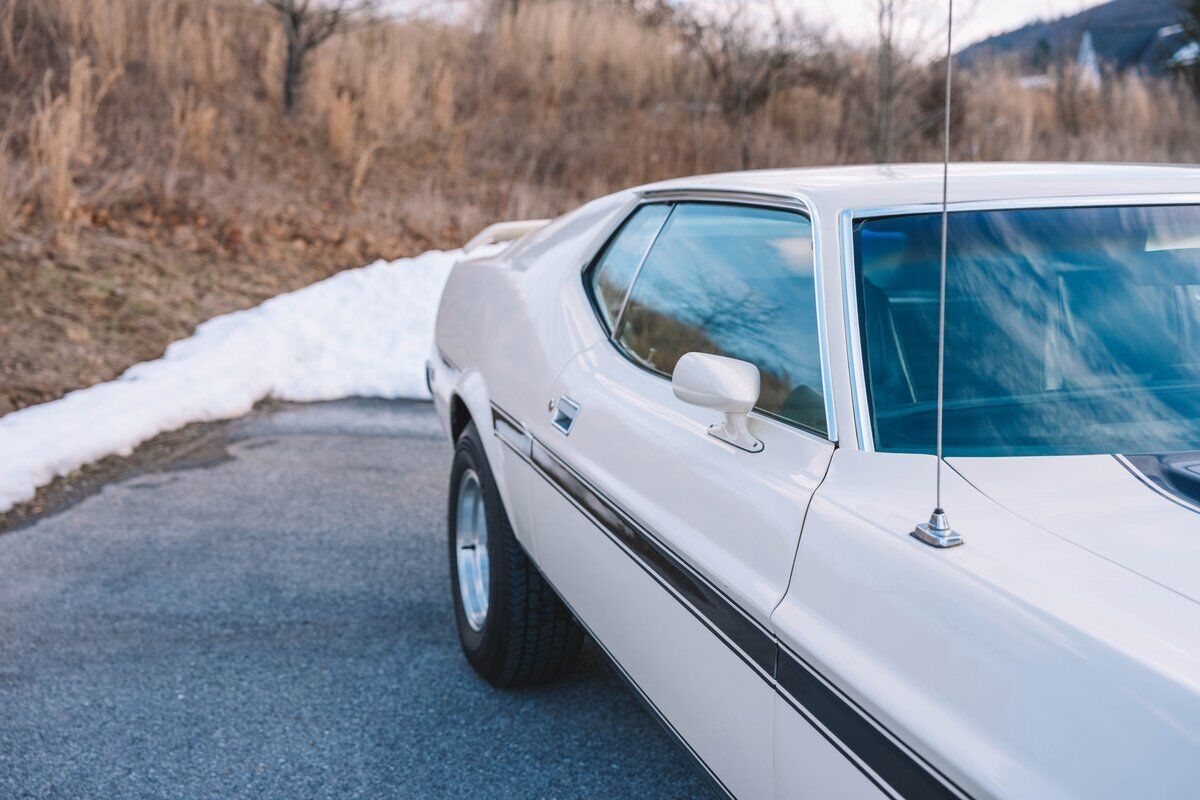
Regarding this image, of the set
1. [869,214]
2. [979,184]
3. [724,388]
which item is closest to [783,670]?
[724,388]

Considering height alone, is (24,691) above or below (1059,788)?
below

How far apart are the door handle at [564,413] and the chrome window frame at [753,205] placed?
17 cm

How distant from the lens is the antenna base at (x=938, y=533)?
4.89 ft

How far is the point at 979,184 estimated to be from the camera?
225 cm

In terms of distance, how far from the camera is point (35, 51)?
12828mm

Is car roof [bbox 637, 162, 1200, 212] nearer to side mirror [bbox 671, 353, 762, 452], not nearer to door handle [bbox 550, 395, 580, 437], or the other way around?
side mirror [bbox 671, 353, 762, 452]

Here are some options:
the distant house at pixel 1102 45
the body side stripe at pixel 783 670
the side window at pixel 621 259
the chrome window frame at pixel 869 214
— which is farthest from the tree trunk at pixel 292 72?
the chrome window frame at pixel 869 214

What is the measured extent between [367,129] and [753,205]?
12268 mm

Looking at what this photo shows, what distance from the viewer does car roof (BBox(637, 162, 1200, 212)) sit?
2.20m

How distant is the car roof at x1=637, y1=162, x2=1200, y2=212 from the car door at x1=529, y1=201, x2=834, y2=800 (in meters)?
0.09

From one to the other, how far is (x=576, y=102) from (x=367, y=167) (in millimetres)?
4167

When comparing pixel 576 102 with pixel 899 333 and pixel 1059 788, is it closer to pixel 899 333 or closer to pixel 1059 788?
pixel 899 333

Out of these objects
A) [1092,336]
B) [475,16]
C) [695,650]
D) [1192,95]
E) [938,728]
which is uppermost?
[475,16]

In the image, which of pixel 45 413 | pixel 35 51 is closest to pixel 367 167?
pixel 35 51
